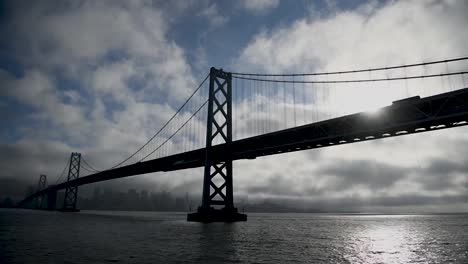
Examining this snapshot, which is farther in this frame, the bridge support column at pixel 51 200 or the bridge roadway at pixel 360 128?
the bridge support column at pixel 51 200

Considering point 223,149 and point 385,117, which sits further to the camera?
point 223,149

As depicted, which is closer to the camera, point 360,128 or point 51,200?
point 360,128

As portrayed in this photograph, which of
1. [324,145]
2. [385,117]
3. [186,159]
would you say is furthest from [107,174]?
[385,117]

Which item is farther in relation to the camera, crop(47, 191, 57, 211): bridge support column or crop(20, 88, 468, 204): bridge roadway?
crop(47, 191, 57, 211): bridge support column

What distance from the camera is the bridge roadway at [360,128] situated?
85.4 feet

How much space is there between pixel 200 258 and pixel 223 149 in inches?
1142

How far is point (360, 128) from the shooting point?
1257 inches

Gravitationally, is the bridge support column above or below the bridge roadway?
below

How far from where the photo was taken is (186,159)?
2002 inches

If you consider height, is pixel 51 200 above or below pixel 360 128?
below

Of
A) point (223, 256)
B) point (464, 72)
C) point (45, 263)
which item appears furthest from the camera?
point (464, 72)

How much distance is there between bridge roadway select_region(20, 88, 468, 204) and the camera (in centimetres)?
2602

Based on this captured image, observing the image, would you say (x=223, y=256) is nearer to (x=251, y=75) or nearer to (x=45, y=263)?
(x=45, y=263)

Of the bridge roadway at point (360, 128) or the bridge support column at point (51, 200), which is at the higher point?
the bridge roadway at point (360, 128)
